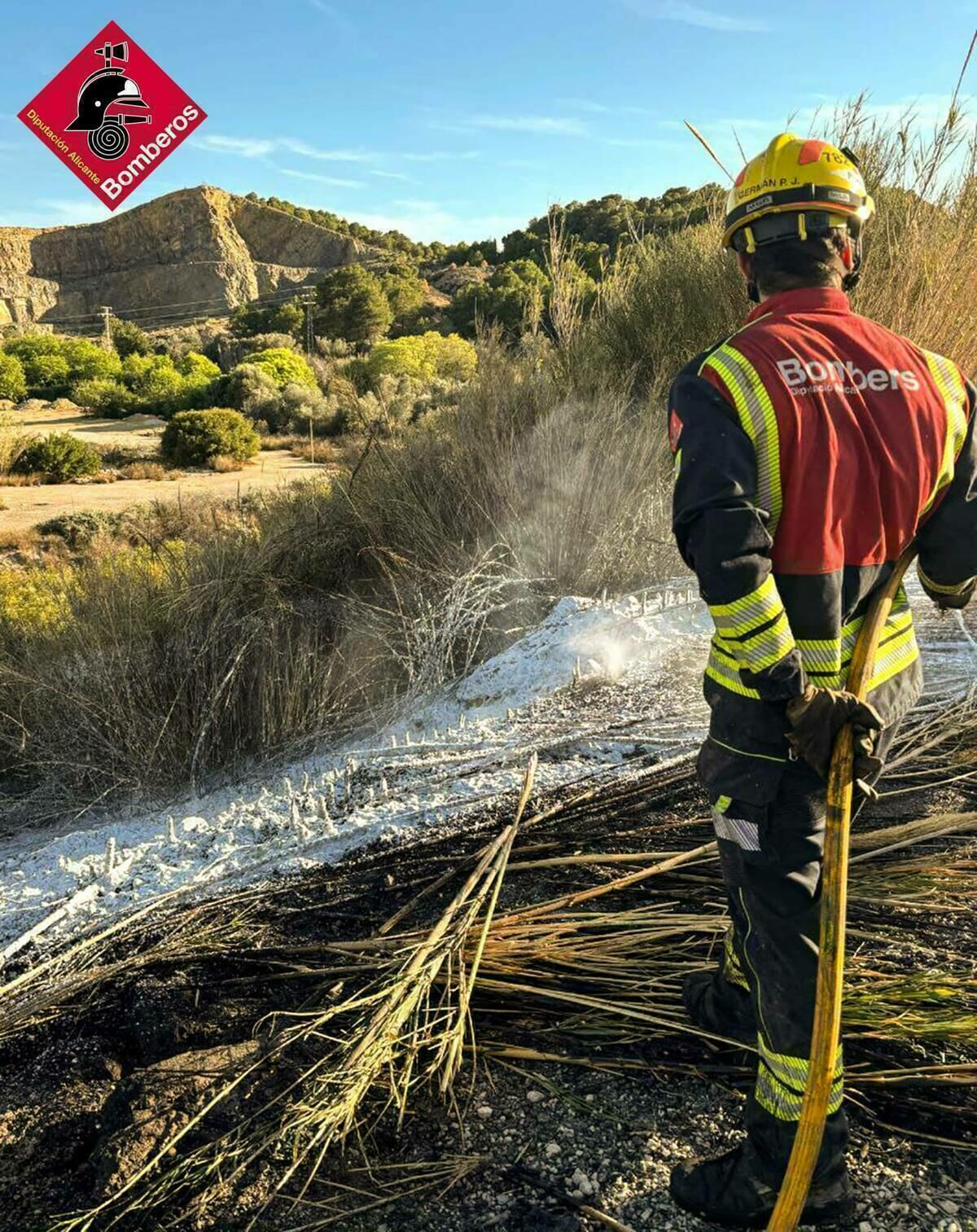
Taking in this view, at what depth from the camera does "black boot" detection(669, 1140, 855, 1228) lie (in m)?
1.68

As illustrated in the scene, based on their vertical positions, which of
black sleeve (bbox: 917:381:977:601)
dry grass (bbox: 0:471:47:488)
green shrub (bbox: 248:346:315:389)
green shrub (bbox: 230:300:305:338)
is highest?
green shrub (bbox: 230:300:305:338)

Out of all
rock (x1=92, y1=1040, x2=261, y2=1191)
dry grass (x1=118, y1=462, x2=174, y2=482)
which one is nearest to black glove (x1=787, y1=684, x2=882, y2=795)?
rock (x1=92, y1=1040, x2=261, y2=1191)

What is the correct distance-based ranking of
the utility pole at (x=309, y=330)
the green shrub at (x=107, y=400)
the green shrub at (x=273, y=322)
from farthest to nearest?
the green shrub at (x=273, y=322) → the green shrub at (x=107, y=400) → the utility pole at (x=309, y=330)

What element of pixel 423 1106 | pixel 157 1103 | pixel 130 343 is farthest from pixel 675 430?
pixel 130 343

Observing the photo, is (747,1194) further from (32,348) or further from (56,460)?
(32,348)

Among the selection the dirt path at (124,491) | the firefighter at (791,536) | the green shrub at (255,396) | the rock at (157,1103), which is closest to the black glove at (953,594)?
the firefighter at (791,536)

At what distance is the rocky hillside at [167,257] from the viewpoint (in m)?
58.5

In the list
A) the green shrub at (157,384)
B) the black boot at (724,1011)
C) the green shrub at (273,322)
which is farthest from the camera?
the green shrub at (273,322)

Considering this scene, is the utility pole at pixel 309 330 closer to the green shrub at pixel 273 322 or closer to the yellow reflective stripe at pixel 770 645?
the green shrub at pixel 273 322

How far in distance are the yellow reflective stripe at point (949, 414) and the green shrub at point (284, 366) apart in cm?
2266

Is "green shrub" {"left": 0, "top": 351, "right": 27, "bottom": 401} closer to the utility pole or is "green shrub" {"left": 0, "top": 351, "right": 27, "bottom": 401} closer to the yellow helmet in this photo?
the utility pole

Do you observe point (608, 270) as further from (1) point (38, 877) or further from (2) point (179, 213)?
(2) point (179, 213)

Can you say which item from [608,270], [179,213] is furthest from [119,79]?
[179,213]

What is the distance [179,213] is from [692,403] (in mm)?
69003
